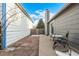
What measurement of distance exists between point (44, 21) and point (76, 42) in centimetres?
876

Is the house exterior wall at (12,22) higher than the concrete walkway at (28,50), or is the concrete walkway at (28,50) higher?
the house exterior wall at (12,22)

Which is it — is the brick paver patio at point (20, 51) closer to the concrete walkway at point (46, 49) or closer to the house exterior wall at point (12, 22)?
the concrete walkway at point (46, 49)

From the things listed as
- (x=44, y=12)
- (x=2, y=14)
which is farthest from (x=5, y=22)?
(x=44, y=12)

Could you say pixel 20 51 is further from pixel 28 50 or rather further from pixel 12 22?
pixel 12 22

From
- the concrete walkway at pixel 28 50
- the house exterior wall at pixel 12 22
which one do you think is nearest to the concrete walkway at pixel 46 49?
the concrete walkway at pixel 28 50

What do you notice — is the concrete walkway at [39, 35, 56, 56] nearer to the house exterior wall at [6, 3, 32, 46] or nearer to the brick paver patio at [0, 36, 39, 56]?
the brick paver patio at [0, 36, 39, 56]

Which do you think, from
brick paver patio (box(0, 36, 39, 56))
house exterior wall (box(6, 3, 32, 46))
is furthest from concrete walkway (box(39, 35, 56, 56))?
house exterior wall (box(6, 3, 32, 46))

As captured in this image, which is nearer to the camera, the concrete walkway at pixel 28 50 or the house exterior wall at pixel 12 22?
the concrete walkway at pixel 28 50

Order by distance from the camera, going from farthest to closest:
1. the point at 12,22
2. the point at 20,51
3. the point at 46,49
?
1. the point at 12,22
2. the point at 46,49
3. the point at 20,51

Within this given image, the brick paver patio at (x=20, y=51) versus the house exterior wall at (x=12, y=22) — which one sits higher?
the house exterior wall at (x=12, y=22)

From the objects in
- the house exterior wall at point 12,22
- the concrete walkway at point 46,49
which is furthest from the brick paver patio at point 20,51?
the house exterior wall at point 12,22

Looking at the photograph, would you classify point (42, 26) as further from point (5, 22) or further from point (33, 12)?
point (5, 22)

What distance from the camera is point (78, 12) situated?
14.5 feet

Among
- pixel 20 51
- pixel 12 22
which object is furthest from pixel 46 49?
pixel 12 22
